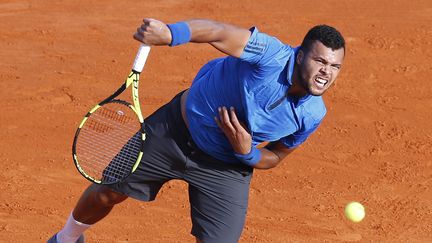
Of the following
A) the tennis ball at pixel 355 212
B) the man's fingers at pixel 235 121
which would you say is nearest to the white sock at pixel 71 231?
the man's fingers at pixel 235 121

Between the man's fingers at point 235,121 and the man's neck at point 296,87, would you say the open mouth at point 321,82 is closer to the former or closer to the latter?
the man's neck at point 296,87

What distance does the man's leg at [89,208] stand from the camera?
253 inches

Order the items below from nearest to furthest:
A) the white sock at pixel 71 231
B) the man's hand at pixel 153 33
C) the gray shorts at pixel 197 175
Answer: the man's hand at pixel 153 33 → the gray shorts at pixel 197 175 → the white sock at pixel 71 231

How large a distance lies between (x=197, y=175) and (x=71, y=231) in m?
1.19

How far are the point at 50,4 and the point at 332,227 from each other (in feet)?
19.0

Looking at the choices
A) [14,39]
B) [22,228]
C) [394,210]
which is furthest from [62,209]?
[14,39]

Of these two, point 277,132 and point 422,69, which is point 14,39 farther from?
point 277,132

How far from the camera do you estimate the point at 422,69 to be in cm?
1048

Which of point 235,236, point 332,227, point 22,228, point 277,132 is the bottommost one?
point 22,228

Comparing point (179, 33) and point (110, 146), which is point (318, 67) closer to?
point (179, 33)

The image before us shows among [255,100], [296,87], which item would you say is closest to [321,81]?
[296,87]

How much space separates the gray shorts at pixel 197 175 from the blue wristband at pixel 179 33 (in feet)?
4.30

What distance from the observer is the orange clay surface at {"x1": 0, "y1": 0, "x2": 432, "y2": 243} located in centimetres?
784

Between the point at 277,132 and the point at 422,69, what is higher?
the point at 277,132
